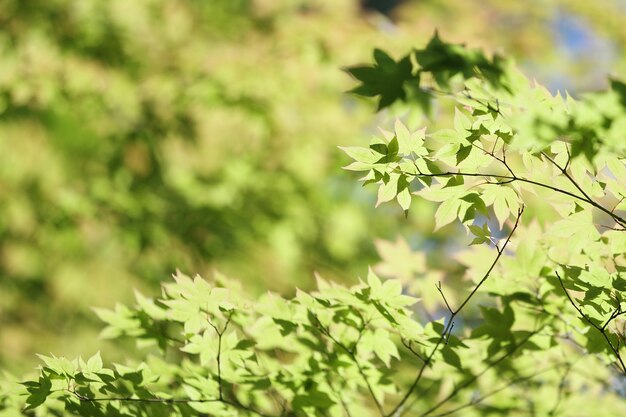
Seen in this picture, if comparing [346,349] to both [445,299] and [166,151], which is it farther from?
[166,151]

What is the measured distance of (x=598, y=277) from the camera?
35.0 inches

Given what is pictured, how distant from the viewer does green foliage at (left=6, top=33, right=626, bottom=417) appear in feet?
2.59

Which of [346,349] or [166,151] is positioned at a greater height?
[166,151]

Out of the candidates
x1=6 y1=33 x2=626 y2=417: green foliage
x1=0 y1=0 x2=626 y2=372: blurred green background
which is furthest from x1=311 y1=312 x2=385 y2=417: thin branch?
x1=0 y1=0 x2=626 y2=372: blurred green background

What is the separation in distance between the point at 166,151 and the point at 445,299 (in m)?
2.48

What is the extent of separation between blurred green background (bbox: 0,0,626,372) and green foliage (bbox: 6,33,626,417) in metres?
1.77

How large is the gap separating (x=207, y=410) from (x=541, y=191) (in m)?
0.75

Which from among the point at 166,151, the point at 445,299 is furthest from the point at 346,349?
the point at 166,151

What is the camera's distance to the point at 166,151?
3195 mm

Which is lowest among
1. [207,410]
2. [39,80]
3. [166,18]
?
[207,410]

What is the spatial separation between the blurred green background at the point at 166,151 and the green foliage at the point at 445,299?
1.77m

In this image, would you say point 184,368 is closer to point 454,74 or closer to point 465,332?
point 465,332

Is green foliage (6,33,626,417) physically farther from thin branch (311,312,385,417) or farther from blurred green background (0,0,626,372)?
blurred green background (0,0,626,372)

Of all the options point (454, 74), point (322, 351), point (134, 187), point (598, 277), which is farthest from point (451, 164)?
point (134, 187)
